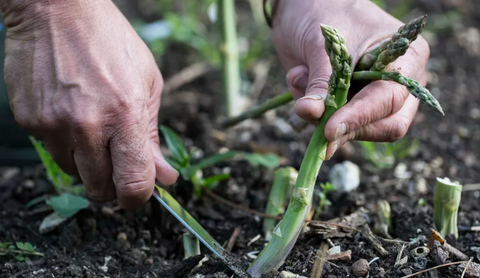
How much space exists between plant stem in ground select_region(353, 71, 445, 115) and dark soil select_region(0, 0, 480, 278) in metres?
0.43

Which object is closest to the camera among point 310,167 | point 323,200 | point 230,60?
point 310,167

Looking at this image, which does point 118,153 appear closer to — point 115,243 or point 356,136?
point 115,243

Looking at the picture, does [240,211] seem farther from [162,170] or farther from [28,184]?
[28,184]

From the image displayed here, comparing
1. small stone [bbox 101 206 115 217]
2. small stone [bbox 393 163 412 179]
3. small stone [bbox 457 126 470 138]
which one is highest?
small stone [bbox 101 206 115 217]

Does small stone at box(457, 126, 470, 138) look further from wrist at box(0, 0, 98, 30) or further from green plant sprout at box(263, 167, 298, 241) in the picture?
wrist at box(0, 0, 98, 30)

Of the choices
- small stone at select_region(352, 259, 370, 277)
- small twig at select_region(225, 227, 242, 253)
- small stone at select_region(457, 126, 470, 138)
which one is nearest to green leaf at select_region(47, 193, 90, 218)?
small twig at select_region(225, 227, 242, 253)

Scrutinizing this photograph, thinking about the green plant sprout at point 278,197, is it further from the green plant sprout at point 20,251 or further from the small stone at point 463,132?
the small stone at point 463,132

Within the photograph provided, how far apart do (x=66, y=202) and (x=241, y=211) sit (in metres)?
0.56

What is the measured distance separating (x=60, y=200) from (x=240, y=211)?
1.88 ft

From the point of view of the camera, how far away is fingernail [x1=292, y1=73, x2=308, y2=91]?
1.51m

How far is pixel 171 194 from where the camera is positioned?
1.69m

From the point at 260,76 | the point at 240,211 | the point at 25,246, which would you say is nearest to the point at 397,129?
the point at 240,211

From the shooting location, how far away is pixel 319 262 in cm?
132

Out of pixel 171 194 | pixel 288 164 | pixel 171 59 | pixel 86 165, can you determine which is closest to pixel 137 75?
pixel 86 165
